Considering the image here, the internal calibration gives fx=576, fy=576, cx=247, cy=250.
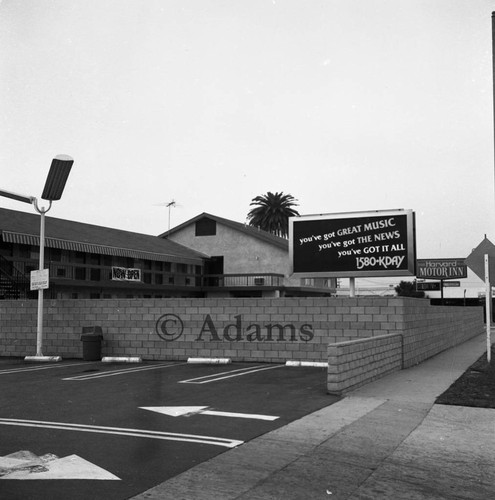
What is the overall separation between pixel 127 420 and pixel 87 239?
24.9m

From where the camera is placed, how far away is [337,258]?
19.4 meters

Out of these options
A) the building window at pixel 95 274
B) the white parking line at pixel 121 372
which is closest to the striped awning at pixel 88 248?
the building window at pixel 95 274

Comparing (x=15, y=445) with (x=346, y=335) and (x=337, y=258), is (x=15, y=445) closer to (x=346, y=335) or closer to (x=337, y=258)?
(x=346, y=335)

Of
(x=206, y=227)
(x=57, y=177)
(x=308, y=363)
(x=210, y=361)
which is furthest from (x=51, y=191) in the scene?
(x=206, y=227)

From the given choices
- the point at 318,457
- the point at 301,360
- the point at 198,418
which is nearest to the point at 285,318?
the point at 301,360

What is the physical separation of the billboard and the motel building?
12.7 metres

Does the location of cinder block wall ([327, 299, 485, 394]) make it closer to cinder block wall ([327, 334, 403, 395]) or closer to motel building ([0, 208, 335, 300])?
cinder block wall ([327, 334, 403, 395])

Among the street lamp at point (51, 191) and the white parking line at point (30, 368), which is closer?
the white parking line at point (30, 368)


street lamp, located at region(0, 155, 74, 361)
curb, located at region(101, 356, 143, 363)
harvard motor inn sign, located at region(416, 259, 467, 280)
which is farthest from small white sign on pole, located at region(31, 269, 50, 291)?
harvard motor inn sign, located at region(416, 259, 467, 280)

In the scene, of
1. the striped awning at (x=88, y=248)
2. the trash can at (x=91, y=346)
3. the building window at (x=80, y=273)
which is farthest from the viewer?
the building window at (x=80, y=273)
